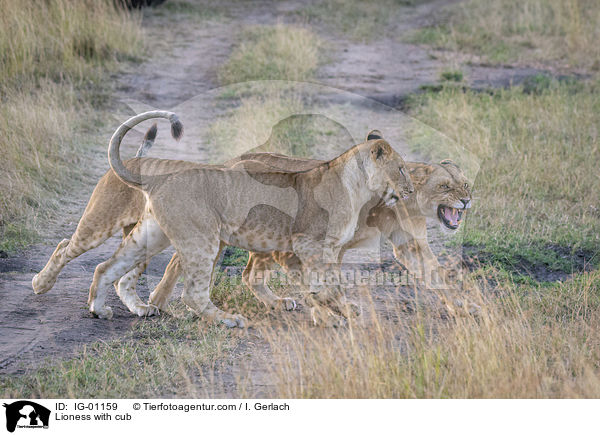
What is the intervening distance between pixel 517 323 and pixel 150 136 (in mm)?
2569

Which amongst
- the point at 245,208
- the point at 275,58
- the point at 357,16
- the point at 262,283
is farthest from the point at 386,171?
the point at 357,16

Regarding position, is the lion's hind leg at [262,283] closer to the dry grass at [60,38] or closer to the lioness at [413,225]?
the lioness at [413,225]

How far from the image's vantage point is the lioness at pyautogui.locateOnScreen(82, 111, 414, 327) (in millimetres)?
4727

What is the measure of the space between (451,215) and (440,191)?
197mm

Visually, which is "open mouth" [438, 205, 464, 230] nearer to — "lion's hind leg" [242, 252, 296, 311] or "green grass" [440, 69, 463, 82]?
"lion's hind leg" [242, 252, 296, 311]

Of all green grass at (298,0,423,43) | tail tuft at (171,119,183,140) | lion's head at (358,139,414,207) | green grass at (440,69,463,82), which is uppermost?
tail tuft at (171,119,183,140)

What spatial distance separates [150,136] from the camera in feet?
17.0

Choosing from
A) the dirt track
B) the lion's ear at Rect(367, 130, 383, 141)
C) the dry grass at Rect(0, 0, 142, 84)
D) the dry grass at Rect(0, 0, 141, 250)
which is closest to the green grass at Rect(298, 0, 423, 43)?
the dirt track

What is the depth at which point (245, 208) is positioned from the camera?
4.89 meters

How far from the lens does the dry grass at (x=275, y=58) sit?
1130cm

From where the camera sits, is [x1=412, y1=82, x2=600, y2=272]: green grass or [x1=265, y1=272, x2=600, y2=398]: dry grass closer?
[x1=265, y1=272, x2=600, y2=398]: dry grass

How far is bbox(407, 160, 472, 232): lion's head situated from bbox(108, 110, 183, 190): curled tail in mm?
1624
